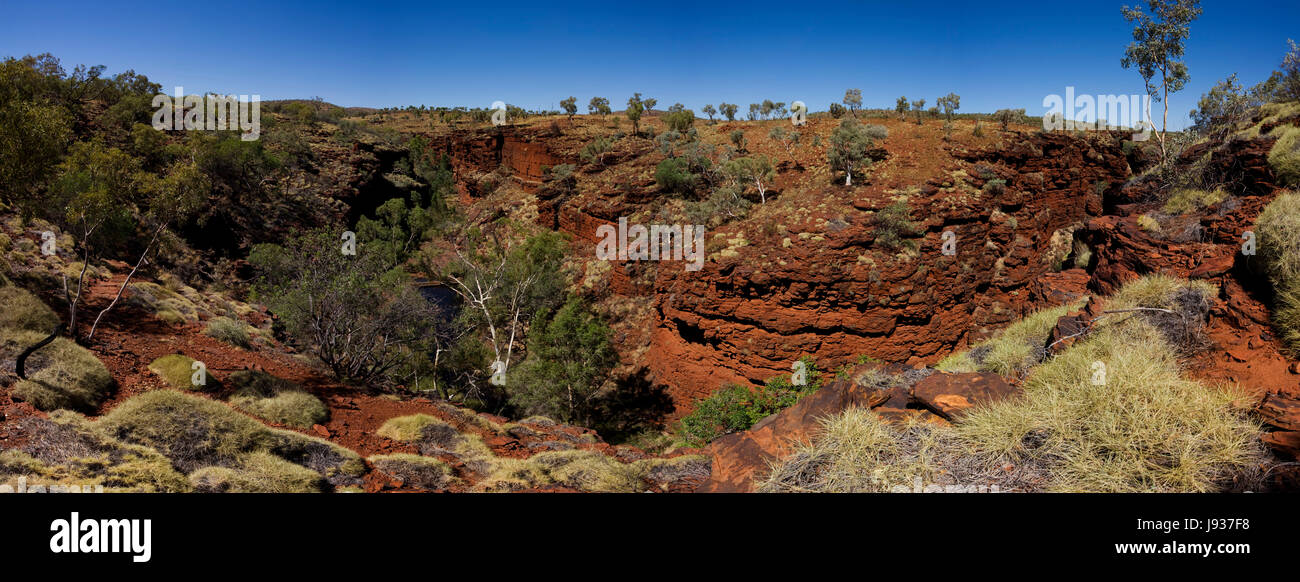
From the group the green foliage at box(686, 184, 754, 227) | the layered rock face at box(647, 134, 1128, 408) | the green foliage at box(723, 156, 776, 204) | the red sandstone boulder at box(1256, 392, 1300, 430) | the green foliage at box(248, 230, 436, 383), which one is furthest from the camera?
the green foliage at box(723, 156, 776, 204)

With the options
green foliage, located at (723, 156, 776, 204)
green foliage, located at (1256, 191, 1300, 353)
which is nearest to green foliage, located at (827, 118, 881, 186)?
green foliage, located at (723, 156, 776, 204)

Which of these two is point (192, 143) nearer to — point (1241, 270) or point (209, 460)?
point (209, 460)

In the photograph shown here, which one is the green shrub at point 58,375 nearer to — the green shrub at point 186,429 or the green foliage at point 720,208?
the green shrub at point 186,429

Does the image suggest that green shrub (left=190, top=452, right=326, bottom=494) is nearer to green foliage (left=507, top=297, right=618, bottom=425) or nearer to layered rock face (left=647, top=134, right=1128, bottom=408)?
green foliage (left=507, top=297, right=618, bottom=425)

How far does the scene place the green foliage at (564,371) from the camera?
48.3 ft

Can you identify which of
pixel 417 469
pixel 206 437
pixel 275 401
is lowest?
pixel 417 469

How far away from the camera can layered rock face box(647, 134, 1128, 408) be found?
13.8 m

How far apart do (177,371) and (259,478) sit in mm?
5594

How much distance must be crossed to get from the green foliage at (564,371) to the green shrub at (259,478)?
8.07m

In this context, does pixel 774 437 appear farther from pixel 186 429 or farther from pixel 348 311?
pixel 348 311

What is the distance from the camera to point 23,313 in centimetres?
909

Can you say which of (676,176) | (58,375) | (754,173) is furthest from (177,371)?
(676,176)

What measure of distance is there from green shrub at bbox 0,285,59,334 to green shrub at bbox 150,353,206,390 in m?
1.79

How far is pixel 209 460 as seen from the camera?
6195 mm
